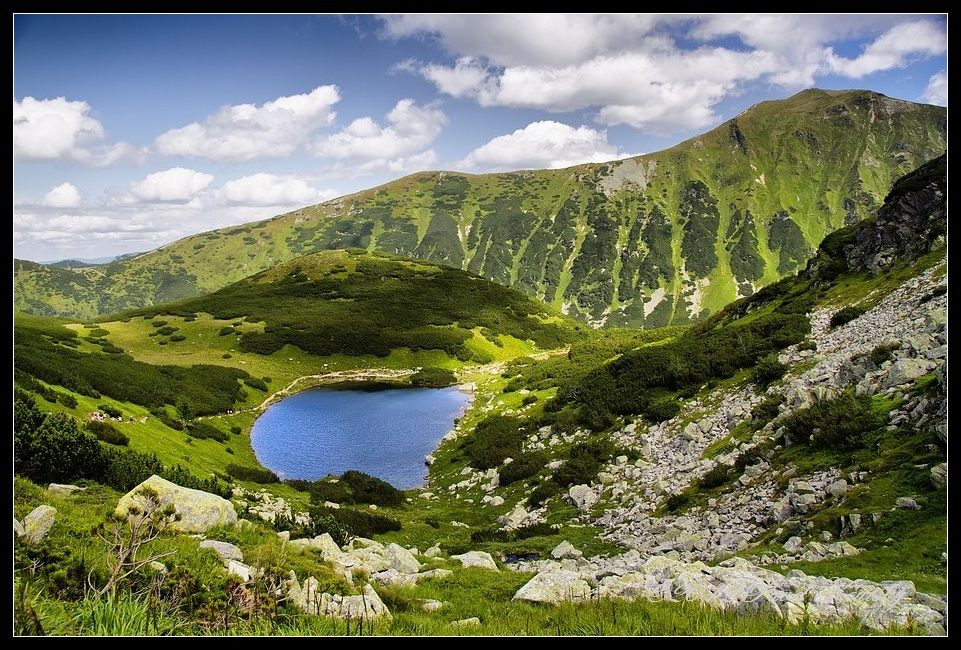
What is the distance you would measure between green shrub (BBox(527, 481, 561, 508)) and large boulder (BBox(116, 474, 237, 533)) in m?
15.9

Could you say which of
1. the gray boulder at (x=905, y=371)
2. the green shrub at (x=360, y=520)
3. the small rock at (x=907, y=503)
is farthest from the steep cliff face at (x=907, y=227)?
the green shrub at (x=360, y=520)

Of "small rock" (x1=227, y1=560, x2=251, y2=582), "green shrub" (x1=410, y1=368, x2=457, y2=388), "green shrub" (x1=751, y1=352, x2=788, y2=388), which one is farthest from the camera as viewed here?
"green shrub" (x1=410, y1=368, x2=457, y2=388)

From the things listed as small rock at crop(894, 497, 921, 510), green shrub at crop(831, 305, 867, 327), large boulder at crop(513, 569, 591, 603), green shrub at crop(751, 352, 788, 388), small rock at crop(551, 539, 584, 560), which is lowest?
small rock at crop(551, 539, 584, 560)

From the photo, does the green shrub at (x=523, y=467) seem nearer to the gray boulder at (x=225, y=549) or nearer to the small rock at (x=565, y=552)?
the small rock at (x=565, y=552)

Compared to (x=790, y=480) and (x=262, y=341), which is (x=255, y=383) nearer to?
(x=262, y=341)

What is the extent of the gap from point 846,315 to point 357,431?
41.0 m

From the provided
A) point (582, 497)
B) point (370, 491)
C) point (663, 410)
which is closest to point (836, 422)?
point (582, 497)

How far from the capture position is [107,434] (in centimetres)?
2155

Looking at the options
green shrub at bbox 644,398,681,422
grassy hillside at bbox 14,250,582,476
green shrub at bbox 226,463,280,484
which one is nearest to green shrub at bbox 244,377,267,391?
grassy hillside at bbox 14,250,582,476

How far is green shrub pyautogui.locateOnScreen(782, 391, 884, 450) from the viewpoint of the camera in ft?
49.9

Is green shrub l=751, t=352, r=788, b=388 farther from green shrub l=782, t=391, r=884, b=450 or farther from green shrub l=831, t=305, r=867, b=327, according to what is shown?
green shrub l=782, t=391, r=884, b=450

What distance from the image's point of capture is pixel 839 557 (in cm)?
1122

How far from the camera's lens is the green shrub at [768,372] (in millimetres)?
23422
